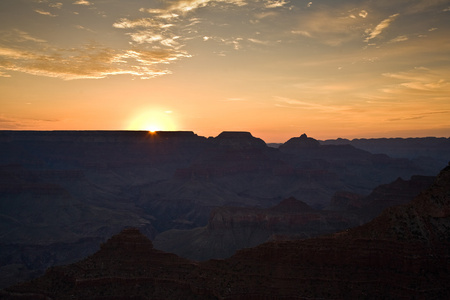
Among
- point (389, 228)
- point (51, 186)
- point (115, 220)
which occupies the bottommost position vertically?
point (115, 220)

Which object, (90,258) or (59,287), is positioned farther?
(90,258)

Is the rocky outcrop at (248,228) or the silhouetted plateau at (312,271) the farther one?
the rocky outcrop at (248,228)

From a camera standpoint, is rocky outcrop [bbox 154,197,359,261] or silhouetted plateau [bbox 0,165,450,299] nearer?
silhouetted plateau [bbox 0,165,450,299]

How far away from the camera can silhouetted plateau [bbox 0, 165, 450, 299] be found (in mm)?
42625

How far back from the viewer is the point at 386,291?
42.1 meters

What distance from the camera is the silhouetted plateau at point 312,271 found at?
140ft

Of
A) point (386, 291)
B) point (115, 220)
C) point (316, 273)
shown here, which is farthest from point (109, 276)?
point (115, 220)

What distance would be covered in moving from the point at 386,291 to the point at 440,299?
508 centimetres

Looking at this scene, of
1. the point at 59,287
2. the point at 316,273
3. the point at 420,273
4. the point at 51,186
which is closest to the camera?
the point at 420,273

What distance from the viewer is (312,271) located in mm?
45656

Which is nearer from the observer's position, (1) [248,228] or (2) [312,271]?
(2) [312,271]

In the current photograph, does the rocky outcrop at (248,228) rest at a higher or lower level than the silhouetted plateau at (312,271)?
lower

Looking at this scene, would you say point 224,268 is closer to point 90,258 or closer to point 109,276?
point 109,276

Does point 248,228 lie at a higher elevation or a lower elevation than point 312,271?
lower
